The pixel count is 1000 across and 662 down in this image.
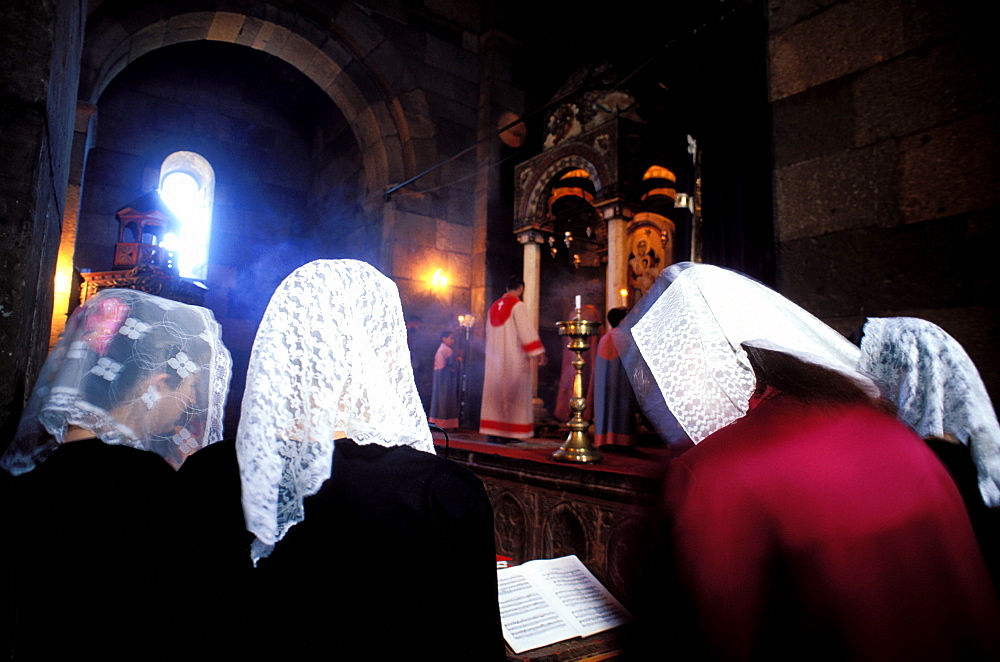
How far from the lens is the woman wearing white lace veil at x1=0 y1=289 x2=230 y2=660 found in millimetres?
1018

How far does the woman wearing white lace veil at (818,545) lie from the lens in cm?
99

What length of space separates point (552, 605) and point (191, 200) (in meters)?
11.8

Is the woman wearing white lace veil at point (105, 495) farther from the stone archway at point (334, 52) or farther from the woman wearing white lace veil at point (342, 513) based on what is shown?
the stone archway at point (334, 52)

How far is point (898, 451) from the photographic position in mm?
1098

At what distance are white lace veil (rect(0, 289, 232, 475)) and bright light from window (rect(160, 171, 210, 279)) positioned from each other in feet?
32.8

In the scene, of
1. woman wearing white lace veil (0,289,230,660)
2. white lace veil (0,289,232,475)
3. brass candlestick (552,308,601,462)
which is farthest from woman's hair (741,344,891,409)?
brass candlestick (552,308,601,462)

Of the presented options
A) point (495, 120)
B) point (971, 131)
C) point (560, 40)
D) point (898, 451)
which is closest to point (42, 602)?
point (898, 451)

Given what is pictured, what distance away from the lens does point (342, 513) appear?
1.15 m

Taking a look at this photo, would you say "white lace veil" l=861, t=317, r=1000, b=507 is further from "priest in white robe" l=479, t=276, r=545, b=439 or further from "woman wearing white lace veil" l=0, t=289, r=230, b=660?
"priest in white robe" l=479, t=276, r=545, b=439

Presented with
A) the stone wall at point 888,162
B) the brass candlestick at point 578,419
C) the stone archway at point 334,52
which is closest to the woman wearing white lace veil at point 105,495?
the brass candlestick at point 578,419

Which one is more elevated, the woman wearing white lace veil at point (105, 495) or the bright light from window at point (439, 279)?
the bright light from window at point (439, 279)

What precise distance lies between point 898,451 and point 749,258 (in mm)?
2891

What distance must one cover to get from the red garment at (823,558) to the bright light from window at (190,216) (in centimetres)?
1123

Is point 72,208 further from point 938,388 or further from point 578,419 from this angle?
point 938,388
